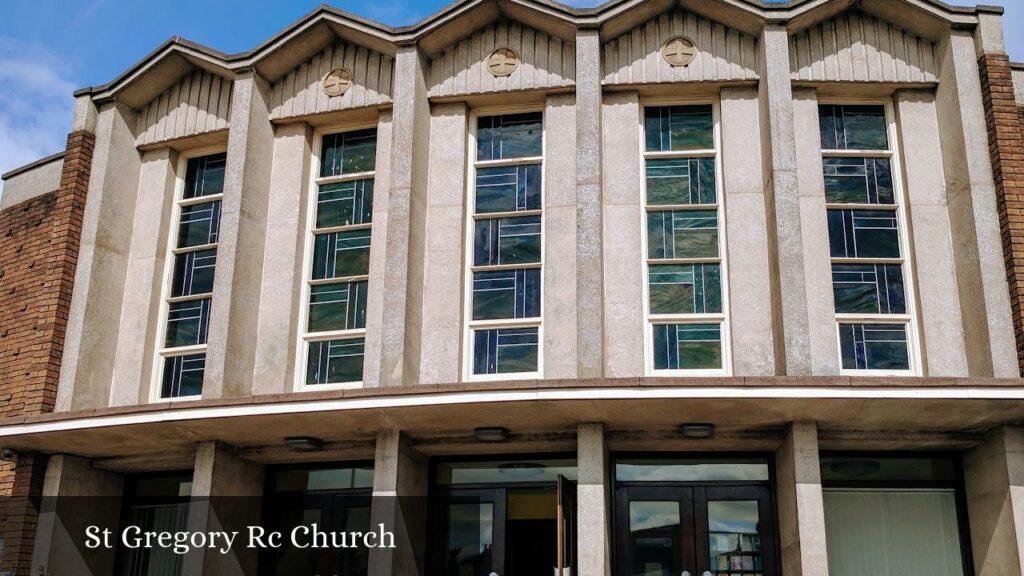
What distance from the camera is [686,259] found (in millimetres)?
11523

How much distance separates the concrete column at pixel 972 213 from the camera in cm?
1045

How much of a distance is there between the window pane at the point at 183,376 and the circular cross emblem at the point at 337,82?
3.55m

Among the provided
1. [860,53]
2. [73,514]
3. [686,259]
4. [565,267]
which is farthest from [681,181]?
[73,514]

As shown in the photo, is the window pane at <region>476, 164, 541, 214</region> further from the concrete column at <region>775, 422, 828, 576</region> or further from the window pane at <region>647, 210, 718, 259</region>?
the concrete column at <region>775, 422, 828, 576</region>

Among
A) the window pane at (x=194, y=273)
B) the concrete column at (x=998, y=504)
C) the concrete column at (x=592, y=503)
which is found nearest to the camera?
the concrete column at (x=998, y=504)

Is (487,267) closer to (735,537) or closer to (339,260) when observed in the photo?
(339,260)

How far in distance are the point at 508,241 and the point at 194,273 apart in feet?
13.2

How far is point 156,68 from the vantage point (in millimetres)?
13148

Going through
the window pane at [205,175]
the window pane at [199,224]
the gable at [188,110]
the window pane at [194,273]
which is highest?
the gable at [188,110]

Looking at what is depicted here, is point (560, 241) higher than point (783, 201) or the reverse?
the reverse

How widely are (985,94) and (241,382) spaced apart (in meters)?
8.77

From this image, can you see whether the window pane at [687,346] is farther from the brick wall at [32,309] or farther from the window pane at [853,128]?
the brick wall at [32,309]

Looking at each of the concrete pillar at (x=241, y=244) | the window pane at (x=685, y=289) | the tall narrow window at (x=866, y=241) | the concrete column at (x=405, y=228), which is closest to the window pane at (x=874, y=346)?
the tall narrow window at (x=866, y=241)

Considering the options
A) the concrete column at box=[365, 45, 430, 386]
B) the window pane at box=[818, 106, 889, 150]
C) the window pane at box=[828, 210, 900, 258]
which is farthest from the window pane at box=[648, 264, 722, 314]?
the concrete column at box=[365, 45, 430, 386]
